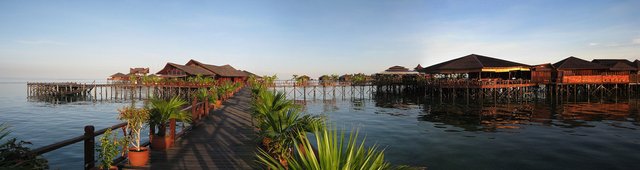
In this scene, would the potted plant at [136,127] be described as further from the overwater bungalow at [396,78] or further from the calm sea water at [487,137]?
the overwater bungalow at [396,78]

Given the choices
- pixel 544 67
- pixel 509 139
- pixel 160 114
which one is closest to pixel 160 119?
pixel 160 114

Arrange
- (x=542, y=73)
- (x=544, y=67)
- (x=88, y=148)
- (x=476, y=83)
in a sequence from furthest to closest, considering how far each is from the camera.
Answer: (x=544, y=67) < (x=542, y=73) < (x=476, y=83) < (x=88, y=148)

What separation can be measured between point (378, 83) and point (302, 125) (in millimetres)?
46745

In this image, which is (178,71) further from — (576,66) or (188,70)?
(576,66)

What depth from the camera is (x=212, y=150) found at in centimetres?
888

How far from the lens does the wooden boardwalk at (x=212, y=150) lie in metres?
7.52

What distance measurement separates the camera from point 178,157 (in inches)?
318

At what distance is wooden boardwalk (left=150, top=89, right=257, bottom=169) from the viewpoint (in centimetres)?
752

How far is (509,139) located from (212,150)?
42.0ft

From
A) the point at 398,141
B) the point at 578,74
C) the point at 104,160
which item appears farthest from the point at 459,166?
the point at 578,74

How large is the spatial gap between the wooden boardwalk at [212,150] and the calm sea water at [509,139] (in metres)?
3.27

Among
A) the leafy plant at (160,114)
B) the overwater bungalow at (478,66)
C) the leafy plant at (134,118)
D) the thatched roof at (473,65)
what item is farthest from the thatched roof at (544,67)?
the leafy plant at (134,118)

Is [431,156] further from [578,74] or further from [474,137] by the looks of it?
[578,74]

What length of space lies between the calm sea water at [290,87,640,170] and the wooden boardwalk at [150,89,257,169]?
327 cm
